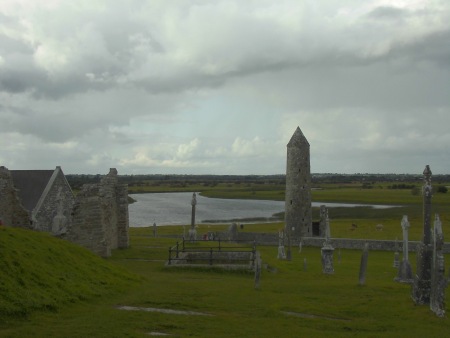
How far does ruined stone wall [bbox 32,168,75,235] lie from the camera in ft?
111

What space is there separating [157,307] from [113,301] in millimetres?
1280

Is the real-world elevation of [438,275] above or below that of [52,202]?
below

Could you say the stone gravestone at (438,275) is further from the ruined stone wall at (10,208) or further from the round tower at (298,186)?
the round tower at (298,186)

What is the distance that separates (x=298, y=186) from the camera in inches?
1678

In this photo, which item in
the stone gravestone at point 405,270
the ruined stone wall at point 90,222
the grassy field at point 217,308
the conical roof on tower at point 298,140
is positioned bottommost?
the grassy field at point 217,308

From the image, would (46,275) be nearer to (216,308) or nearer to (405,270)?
(216,308)

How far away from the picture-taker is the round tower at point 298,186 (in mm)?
42531

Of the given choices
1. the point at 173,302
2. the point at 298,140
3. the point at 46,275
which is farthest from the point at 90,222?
the point at 298,140

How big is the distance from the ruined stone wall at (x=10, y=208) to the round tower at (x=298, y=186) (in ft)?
79.9

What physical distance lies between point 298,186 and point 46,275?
31865 millimetres

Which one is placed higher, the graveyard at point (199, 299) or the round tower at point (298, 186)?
the round tower at point (298, 186)

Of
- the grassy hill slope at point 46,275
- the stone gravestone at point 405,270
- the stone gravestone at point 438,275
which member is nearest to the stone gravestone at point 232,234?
the stone gravestone at point 405,270

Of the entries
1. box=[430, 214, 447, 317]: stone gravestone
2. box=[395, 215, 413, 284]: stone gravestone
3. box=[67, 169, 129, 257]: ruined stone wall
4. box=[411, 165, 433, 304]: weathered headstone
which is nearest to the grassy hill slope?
box=[67, 169, 129, 257]: ruined stone wall

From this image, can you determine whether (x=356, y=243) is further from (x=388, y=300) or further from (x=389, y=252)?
(x=388, y=300)
